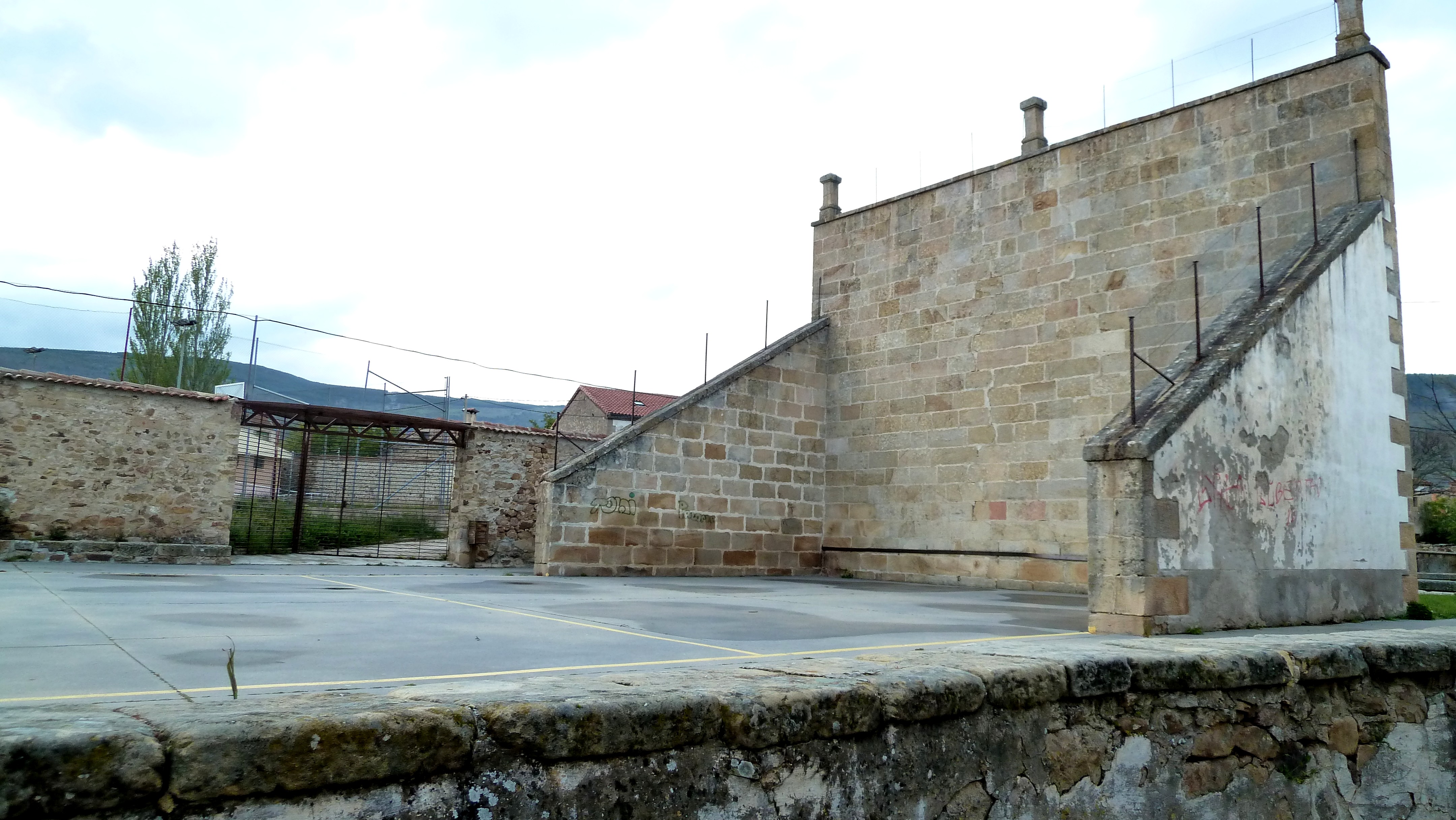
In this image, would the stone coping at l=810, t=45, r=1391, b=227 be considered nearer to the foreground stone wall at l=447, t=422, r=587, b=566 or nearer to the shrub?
the foreground stone wall at l=447, t=422, r=587, b=566

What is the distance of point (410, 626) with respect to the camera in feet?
21.4

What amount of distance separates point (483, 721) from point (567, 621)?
503 centimetres

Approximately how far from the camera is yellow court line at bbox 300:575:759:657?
570cm

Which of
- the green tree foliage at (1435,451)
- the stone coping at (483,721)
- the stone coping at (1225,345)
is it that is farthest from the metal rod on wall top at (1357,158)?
the green tree foliage at (1435,451)

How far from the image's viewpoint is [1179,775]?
4.15 m

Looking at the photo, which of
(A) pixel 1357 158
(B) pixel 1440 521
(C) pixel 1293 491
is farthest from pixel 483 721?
(B) pixel 1440 521

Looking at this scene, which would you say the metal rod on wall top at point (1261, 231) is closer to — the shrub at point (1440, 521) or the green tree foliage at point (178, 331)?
the shrub at point (1440, 521)

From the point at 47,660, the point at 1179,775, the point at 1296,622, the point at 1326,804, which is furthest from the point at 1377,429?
the point at 47,660

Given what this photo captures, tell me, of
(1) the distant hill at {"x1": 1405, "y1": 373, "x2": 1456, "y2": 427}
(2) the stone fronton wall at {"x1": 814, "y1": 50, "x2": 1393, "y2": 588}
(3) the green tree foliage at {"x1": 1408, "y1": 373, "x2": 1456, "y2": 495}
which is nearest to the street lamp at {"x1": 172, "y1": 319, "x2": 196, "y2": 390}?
(2) the stone fronton wall at {"x1": 814, "y1": 50, "x2": 1393, "y2": 588}

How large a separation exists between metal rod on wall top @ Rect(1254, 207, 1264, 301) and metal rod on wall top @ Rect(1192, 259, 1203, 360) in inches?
23.8

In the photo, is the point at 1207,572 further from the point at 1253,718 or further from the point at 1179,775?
the point at 1179,775

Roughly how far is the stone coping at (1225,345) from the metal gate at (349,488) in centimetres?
1470

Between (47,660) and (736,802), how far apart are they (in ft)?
12.3

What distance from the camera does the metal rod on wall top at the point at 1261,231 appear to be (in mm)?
9383
